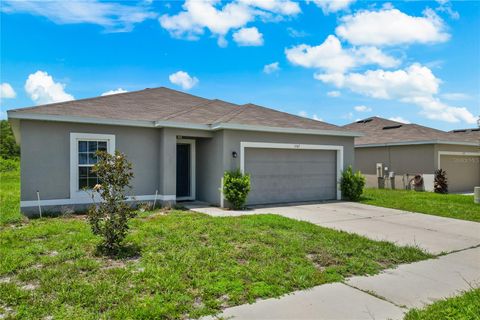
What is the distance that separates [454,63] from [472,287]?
374 inches

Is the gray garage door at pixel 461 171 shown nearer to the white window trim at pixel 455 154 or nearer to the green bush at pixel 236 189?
the white window trim at pixel 455 154

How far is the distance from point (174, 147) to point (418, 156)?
13392 millimetres

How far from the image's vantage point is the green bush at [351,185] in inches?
515

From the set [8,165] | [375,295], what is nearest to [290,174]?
[375,295]

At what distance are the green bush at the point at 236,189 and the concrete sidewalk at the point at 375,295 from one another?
5975 millimetres

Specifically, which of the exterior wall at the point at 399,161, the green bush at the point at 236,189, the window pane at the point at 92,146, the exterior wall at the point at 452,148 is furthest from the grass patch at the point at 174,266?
the exterior wall at the point at 452,148

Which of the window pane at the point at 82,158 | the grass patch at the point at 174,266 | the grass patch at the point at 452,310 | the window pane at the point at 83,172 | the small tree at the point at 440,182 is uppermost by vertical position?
the window pane at the point at 82,158

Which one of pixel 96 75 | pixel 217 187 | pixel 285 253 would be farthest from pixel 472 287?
pixel 96 75

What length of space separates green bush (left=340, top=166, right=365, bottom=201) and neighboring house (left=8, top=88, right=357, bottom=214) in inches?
13.0

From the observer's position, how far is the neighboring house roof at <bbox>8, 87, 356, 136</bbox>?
31.5 ft

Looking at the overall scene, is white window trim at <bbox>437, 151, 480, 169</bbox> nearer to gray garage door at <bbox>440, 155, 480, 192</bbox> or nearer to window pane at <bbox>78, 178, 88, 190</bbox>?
gray garage door at <bbox>440, 155, 480, 192</bbox>

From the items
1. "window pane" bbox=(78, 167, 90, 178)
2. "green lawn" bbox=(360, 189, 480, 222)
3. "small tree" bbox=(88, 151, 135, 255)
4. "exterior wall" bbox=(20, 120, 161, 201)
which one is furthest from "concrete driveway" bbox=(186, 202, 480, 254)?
"small tree" bbox=(88, 151, 135, 255)

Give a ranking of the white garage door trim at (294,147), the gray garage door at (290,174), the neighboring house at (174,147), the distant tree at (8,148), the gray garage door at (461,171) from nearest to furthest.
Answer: the neighboring house at (174,147), the white garage door trim at (294,147), the gray garage door at (290,174), the gray garage door at (461,171), the distant tree at (8,148)

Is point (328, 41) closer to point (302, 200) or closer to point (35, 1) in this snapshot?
point (302, 200)
